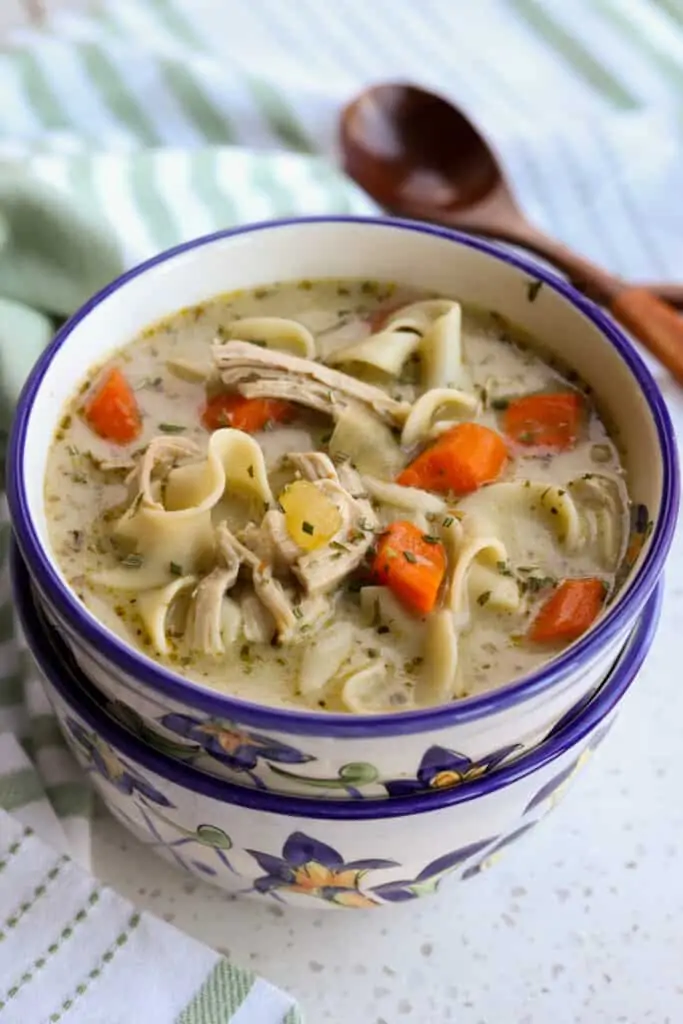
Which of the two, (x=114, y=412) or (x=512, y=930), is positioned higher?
(x=114, y=412)

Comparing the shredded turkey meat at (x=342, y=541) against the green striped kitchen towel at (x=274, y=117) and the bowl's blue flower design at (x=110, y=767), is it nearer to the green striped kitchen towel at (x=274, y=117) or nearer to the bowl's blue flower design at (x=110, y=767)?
the bowl's blue flower design at (x=110, y=767)

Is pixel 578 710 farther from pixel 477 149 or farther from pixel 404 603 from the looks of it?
pixel 477 149

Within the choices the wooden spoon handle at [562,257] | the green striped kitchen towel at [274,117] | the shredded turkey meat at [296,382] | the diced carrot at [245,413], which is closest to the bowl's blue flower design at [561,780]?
the shredded turkey meat at [296,382]

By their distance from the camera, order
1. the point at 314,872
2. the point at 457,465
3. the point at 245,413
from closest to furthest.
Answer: the point at 314,872, the point at 457,465, the point at 245,413

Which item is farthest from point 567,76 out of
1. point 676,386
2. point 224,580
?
point 224,580

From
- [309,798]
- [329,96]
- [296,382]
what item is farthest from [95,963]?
[329,96]

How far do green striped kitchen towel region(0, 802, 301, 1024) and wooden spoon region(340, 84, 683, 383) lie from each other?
5.88 ft

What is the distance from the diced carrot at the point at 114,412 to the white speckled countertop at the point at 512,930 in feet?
2.18

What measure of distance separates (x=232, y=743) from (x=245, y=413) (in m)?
0.72

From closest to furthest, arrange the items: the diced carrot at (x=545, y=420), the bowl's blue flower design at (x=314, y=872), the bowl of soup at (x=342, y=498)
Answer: the bowl of soup at (x=342, y=498) < the bowl's blue flower design at (x=314, y=872) < the diced carrot at (x=545, y=420)

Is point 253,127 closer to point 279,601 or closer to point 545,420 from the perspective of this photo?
point 545,420

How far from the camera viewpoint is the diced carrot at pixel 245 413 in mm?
2143

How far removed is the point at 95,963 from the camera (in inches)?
72.7

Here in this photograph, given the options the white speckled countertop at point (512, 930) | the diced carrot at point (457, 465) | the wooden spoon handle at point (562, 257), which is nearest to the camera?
the white speckled countertop at point (512, 930)
